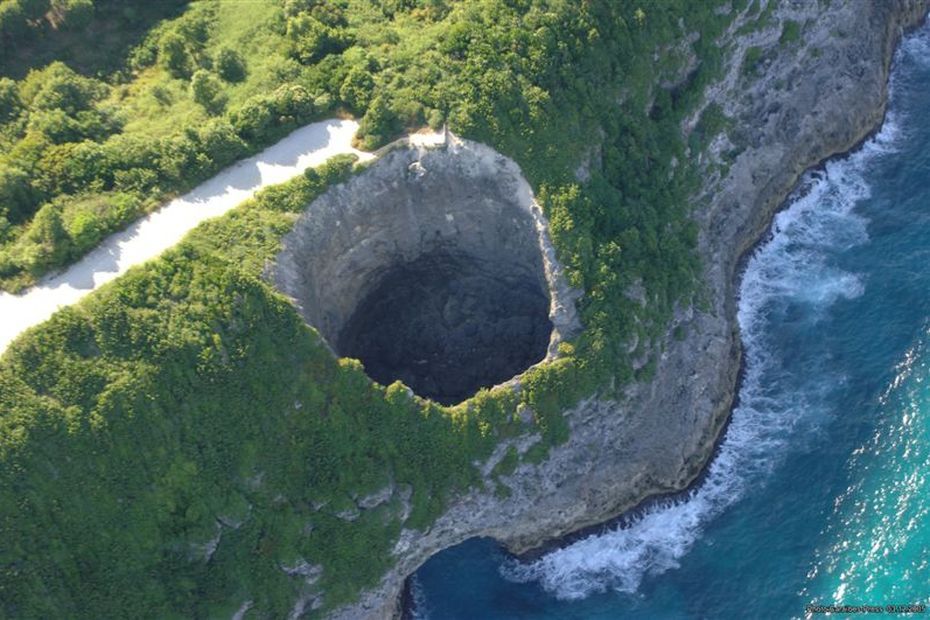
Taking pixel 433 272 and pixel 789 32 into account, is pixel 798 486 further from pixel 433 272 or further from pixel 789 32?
pixel 789 32

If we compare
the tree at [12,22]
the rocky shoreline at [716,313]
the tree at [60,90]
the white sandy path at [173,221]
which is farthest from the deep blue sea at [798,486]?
the tree at [12,22]

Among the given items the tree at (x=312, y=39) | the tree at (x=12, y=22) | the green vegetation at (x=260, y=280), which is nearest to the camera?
the green vegetation at (x=260, y=280)

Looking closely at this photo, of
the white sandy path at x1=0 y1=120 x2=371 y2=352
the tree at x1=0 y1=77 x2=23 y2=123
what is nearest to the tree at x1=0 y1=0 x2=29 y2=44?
the tree at x1=0 y1=77 x2=23 y2=123

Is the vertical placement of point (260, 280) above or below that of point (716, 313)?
above

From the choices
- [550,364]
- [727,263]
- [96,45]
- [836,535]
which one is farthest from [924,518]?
[96,45]

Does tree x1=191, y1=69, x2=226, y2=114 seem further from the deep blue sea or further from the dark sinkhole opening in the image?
the deep blue sea

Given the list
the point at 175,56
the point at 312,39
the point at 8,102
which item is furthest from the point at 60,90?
the point at 312,39

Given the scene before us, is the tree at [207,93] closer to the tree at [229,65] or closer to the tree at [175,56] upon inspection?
the tree at [229,65]
